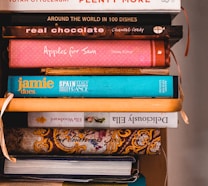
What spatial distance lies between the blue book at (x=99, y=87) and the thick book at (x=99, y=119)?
0.05 metres

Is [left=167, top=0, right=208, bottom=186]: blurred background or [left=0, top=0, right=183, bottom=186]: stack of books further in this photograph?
[left=167, top=0, right=208, bottom=186]: blurred background

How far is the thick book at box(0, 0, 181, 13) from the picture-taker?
2.22 ft

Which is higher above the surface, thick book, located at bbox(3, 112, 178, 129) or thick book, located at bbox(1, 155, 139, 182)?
thick book, located at bbox(3, 112, 178, 129)

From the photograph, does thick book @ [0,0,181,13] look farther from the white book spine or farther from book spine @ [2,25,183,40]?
the white book spine

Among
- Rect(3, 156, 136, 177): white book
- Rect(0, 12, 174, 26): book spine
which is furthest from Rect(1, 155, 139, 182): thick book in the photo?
Rect(0, 12, 174, 26): book spine

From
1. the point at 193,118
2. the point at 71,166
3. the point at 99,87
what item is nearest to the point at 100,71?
the point at 99,87

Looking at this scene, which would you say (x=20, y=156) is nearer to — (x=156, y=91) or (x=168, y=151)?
(x=156, y=91)

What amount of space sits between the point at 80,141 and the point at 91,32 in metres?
0.17

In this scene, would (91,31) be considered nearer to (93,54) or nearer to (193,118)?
(93,54)

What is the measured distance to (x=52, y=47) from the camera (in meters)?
0.68

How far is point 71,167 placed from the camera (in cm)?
71

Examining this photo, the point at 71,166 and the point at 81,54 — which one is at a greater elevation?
the point at 81,54

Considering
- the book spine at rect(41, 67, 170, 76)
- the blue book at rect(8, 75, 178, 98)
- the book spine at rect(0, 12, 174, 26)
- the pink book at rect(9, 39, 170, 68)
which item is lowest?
the blue book at rect(8, 75, 178, 98)

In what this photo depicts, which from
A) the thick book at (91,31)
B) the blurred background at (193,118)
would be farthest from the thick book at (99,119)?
the blurred background at (193,118)
